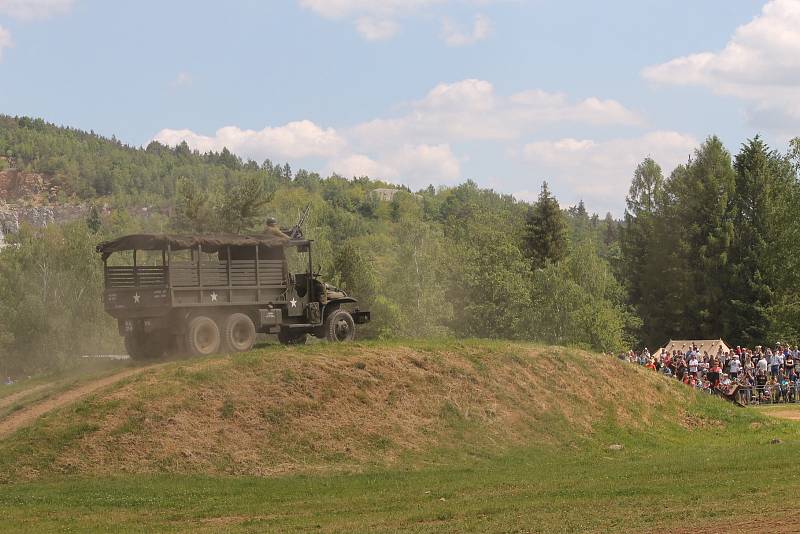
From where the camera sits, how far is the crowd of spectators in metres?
41.7

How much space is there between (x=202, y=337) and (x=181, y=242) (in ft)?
8.51

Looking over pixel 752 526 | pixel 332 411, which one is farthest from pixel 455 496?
pixel 752 526

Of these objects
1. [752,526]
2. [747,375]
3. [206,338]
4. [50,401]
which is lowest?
[747,375]

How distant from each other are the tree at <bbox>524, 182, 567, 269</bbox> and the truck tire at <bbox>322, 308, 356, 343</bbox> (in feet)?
203

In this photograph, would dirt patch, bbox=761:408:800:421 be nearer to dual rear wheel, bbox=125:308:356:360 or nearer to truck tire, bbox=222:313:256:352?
dual rear wheel, bbox=125:308:356:360

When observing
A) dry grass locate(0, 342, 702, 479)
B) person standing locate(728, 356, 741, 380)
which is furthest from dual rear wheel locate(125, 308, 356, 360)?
person standing locate(728, 356, 741, 380)

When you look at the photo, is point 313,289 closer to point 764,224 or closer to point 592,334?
point 592,334

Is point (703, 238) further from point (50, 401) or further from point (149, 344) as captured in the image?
point (50, 401)

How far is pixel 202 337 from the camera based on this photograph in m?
27.1

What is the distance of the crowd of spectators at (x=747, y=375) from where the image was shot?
41688 mm

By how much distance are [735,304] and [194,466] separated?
2430 inches

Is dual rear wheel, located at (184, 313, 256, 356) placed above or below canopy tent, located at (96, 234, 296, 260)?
below

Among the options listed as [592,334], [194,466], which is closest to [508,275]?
[592,334]

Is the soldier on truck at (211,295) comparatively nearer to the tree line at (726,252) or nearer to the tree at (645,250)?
the tree line at (726,252)
